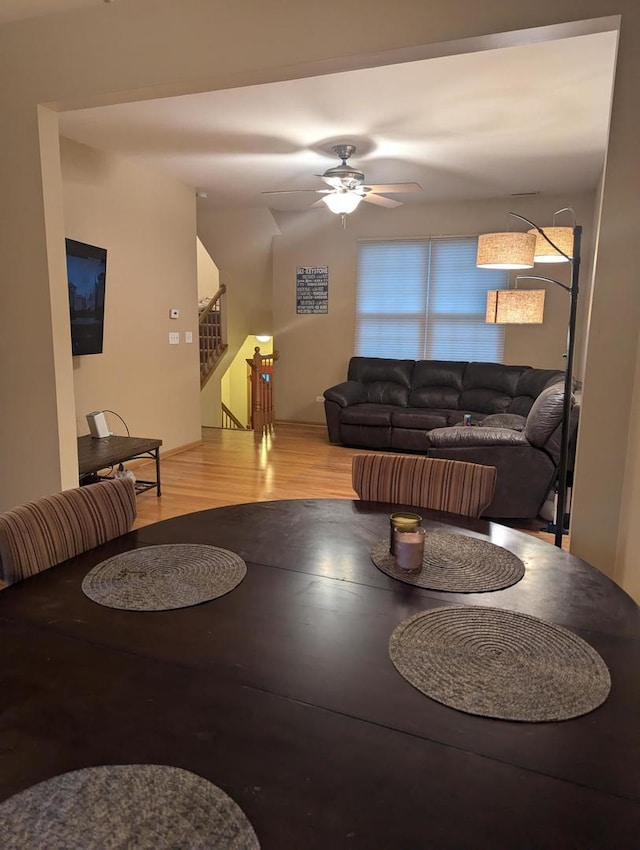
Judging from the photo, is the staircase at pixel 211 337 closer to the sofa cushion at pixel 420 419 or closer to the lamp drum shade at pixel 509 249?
the sofa cushion at pixel 420 419

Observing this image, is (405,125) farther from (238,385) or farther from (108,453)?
(238,385)

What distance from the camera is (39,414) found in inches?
122

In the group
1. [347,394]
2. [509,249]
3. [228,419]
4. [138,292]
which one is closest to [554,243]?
[509,249]

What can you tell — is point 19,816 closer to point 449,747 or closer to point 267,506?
point 449,747

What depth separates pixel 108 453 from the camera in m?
4.14

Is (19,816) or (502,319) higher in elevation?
(502,319)

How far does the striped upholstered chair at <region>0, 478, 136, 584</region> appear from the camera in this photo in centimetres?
140

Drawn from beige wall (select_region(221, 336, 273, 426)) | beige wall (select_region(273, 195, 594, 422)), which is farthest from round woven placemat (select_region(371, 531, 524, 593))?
beige wall (select_region(221, 336, 273, 426))

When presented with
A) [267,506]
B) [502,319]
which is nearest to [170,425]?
[502,319]

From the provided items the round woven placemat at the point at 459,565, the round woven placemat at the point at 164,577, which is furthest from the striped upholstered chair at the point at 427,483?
the round woven placemat at the point at 164,577

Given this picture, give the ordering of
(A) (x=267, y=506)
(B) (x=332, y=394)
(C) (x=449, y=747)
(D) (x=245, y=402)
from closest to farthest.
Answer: (C) (x=449, y=747) < (A) (x=267, y=506) < (B) (x=332, y=394) < (D) (x=245, y=402)

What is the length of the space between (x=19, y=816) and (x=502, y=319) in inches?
184

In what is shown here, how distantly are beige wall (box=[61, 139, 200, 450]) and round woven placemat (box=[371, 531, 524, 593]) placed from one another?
383 centimetres

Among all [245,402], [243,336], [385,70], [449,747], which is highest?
[385,70]
